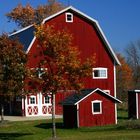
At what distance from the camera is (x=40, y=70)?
3391 centimetres

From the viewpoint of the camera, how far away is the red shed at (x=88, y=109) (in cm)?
4347

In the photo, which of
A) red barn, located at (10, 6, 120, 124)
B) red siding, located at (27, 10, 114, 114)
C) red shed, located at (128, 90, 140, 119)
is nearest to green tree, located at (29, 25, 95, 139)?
red shed, located at (128, 90, 140, 119)

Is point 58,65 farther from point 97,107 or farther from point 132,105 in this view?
point 132,105

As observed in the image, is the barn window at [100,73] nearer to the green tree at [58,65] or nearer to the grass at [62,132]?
the grass at [62,132]

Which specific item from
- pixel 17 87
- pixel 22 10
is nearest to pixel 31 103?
pixel 17 87

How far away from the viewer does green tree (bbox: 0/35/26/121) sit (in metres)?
39.3

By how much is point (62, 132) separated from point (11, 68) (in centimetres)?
648

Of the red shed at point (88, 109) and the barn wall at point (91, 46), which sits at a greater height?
the barn wall at point (91, 46)

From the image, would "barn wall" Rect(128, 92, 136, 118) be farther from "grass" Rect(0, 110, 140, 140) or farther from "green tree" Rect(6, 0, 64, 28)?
"green tree" Rect(6, 0, 64, 28)

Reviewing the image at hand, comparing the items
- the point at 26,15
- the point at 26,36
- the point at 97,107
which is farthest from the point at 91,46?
the point at 26,15

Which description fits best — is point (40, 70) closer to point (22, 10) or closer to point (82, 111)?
point (82, 111)

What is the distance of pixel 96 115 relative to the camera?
1758 inches

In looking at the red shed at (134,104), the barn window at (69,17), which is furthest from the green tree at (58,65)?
the barn window at (69,17)

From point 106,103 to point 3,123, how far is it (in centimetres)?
868
